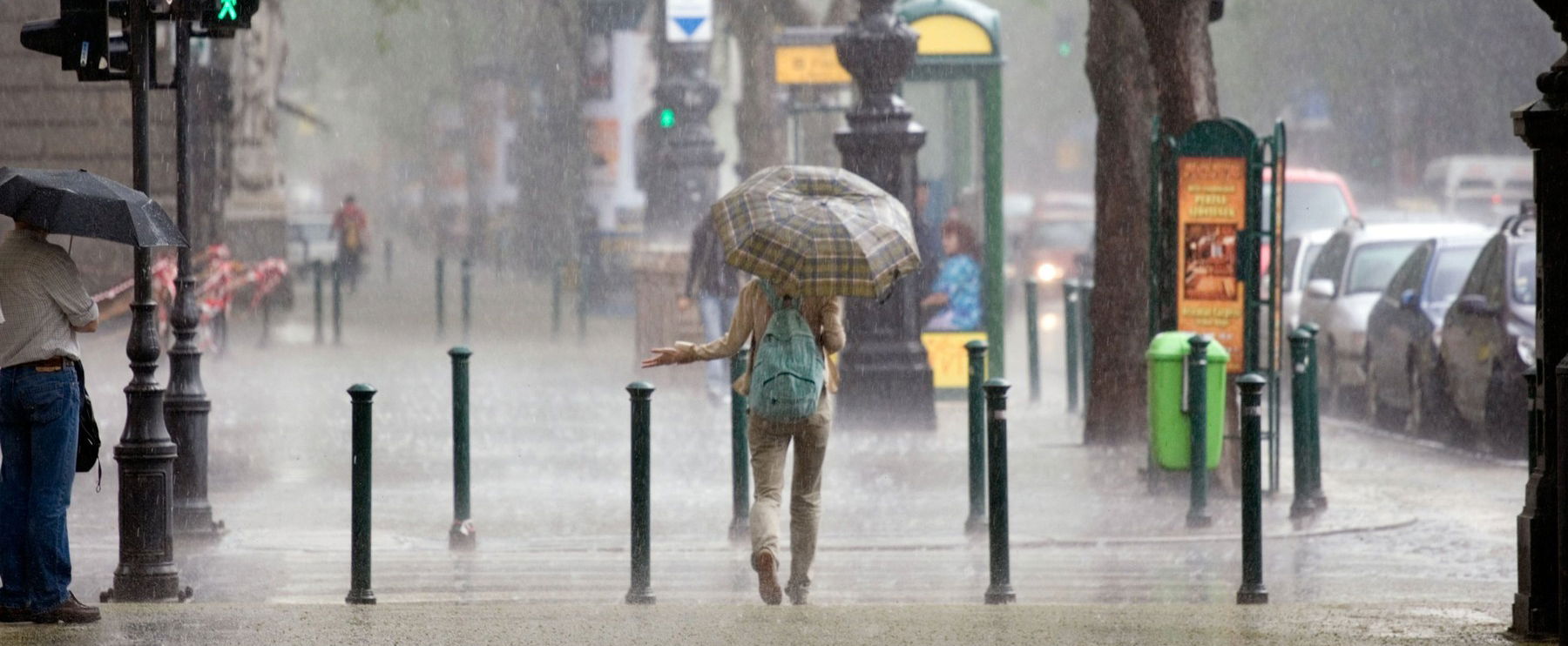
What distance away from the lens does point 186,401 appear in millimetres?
11383

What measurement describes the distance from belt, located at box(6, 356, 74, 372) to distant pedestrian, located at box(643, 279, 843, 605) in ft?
6.97

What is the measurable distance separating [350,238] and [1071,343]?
82.1 feet

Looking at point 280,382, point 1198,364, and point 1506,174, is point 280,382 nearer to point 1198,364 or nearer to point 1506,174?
point 1198,364

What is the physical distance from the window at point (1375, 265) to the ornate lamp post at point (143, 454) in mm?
12583

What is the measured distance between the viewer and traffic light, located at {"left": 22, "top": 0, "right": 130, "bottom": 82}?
9.84 metres

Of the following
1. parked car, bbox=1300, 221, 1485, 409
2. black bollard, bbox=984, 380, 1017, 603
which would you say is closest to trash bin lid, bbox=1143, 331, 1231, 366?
black bollard, bbox=984, 380, 1017, 603

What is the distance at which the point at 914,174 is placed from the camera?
1698 cm

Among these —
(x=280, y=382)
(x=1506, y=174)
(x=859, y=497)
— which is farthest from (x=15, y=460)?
(x=1506, y=174)

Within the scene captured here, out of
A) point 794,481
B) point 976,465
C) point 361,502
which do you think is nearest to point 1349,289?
point 976,465

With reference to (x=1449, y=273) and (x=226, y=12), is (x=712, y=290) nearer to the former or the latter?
(x=1449, y=273)

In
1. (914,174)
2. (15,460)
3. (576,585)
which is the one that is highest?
(914,174)

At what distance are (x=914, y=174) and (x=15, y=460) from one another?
9.40 m

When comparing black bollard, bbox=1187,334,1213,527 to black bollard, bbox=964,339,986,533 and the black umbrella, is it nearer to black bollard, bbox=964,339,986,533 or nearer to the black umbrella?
black bollard, bbox=964,339,986,533

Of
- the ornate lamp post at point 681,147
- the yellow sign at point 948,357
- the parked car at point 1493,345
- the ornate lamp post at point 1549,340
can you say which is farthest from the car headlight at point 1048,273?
the ornate lamp post at point 1549,340
